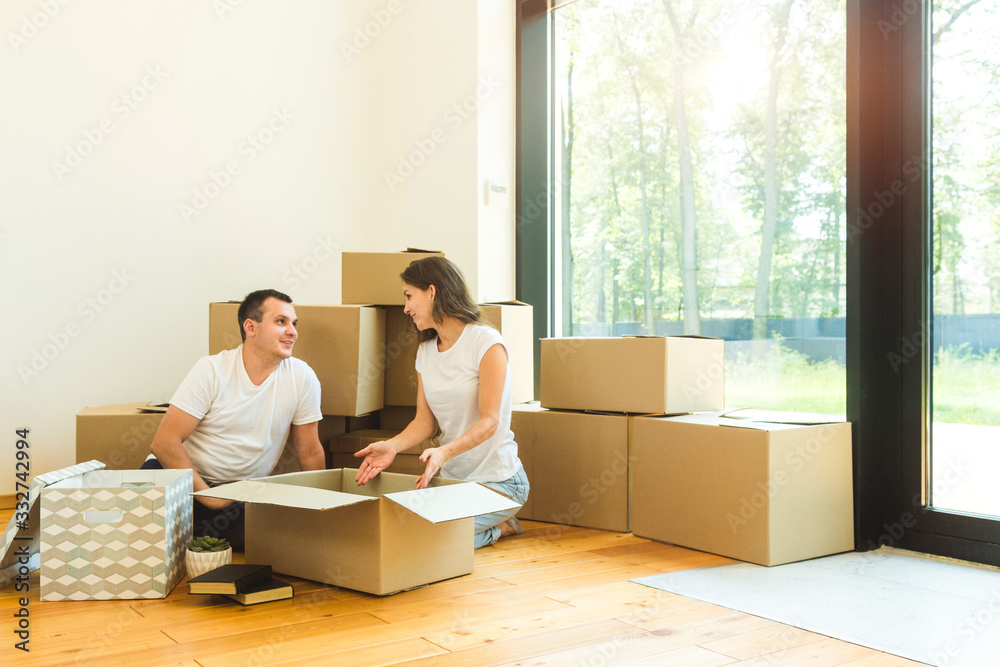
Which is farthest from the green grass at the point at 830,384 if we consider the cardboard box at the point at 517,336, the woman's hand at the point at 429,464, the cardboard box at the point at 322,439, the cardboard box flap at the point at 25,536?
the cardboard box flap at the point at 25,536

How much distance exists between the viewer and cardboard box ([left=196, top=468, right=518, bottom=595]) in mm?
1842

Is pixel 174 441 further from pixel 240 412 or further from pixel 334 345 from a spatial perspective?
pixel 334 345

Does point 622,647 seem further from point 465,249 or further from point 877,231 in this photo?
point 465,249

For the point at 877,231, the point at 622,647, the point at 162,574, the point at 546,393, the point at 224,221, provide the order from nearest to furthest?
1. the point at 622,647
2. the point at 162,574
3. the point at 877,231
4. the point at 546,393
5. the point at 224,221

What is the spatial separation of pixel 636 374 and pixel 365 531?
3.51 feet

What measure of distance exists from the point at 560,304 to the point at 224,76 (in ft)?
5.59

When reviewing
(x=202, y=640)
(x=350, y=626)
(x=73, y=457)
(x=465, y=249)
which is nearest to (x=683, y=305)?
(x=465, y=249)

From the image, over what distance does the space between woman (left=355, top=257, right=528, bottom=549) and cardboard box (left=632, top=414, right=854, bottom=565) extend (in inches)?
17.8

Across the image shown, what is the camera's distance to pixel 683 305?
3.02 metres

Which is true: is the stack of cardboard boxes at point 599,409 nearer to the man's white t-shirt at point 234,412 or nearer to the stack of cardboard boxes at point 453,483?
the stack of cardboard boxes at point 453,483

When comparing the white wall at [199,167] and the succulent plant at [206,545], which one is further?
the white wall at [199,167]

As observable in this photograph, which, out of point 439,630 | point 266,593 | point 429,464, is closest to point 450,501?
point 429,464

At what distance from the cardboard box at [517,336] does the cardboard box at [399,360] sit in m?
0.29

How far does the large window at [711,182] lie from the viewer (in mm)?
2557
